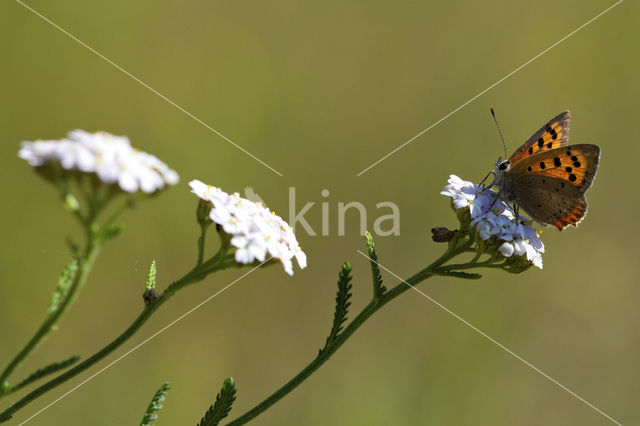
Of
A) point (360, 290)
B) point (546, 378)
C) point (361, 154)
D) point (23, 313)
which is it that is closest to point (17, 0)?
point (23, 313)

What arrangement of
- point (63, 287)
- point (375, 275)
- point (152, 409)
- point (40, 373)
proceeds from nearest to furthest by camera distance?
point (40, 373) → point (63, 287) → point (152, 409) → point (375, 275)

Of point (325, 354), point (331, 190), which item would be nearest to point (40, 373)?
point (325, 354)

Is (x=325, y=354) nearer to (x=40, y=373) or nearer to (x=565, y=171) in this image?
(x=40, y=373)

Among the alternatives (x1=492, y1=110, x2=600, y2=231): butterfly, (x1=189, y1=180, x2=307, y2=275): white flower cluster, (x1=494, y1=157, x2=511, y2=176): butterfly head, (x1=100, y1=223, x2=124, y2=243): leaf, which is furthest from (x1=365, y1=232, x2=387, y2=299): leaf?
(x1=494, y1=157, x2=511, y2=176): butterfly head

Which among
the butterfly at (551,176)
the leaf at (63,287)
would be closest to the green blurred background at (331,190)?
the butterfly at (551,176)

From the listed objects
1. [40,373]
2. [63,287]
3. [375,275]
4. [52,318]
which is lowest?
[40,373]

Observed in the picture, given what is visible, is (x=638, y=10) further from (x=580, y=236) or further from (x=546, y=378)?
(x=546, y=378)

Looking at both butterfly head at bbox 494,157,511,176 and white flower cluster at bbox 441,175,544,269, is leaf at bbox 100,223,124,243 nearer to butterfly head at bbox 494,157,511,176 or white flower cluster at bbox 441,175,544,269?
white flower cluster at bbox 441,175,544,269

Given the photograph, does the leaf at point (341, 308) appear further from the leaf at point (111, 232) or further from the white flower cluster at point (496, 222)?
the leaf at point (111, 232)
